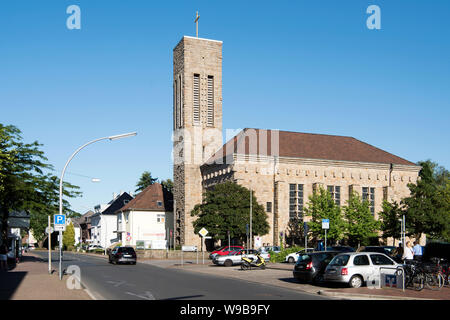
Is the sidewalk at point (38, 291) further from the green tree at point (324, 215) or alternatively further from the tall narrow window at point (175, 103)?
the tall narrow window at point (175, 103)

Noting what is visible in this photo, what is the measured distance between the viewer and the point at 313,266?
23672 mm

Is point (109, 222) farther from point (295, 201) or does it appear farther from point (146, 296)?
point (146, 296)

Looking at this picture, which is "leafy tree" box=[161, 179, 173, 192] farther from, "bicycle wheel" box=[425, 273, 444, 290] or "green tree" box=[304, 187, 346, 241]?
"bicycle wheel" box=[425, 273, 444, 290]

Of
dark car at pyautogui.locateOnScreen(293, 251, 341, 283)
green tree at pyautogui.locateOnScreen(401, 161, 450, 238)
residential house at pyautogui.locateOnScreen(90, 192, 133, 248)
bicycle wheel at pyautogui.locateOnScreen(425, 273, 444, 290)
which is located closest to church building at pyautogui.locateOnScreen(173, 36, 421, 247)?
green tree at pyautogui.locateOnScreen(401, 161, 450, 238)

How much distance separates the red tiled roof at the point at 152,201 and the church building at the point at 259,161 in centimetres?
923

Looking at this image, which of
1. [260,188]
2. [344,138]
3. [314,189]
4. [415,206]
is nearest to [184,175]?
[260,188]

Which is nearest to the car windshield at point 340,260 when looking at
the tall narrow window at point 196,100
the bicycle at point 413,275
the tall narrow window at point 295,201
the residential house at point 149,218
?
the bicycle at point 413,275

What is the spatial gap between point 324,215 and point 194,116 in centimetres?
2311

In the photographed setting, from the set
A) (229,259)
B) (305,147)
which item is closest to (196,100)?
(305,147)

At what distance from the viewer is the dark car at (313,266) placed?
23594 mm

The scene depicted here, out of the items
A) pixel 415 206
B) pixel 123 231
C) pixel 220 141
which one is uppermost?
pixel 220 141

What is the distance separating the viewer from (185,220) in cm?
7156
